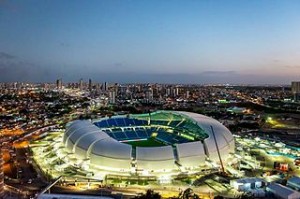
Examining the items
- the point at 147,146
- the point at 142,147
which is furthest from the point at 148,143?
the point at 142,147

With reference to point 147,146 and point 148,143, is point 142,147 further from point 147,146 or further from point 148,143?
point 148,143

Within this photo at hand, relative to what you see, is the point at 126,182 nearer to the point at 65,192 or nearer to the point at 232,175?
the point at 65,192

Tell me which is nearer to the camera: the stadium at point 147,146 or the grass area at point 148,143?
the stadium at point 147,146

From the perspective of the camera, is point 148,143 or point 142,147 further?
point 148,143

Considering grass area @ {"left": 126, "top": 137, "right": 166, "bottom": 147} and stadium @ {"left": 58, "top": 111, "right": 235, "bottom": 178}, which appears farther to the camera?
grass area @ {"left": 126, "top": 137, "right": 166, "bottom": 147}

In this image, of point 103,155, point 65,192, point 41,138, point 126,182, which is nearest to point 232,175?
point 126,182

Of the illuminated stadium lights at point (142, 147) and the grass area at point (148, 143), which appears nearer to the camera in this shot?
the illuminated stadium lights at point (142, 147)
